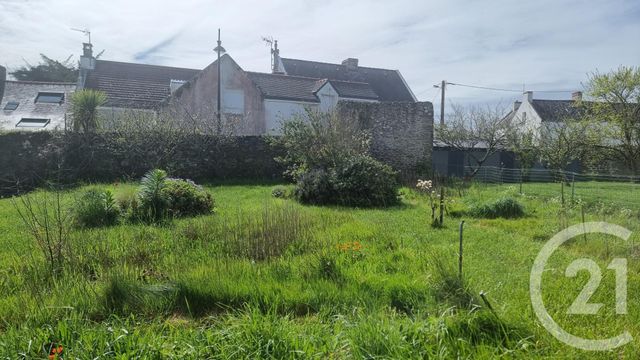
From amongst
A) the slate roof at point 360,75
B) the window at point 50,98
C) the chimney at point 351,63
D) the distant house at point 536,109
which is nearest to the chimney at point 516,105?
the distant house at point 536,109

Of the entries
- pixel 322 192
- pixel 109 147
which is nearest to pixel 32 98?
pixel 109 147

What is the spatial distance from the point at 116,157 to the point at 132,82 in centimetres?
1254

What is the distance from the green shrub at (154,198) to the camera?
841 centimetres

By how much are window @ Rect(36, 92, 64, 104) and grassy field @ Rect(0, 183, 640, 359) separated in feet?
66.0

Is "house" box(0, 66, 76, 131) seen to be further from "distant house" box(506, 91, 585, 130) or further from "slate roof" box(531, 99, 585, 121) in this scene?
"slate roof" box(531, 99, 585, 121)

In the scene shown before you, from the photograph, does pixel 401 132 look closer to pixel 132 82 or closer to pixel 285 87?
pixel 285 87

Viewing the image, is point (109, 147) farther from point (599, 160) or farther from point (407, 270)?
point (599, 160)

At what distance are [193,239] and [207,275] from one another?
198cm

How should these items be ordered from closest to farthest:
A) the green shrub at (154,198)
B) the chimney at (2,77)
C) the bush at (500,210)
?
the green shrub at (154,198) < the bush at (500,210) < the chimney at (2,77)

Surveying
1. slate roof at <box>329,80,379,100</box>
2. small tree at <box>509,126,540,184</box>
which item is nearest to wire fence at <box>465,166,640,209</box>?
small tree at <box>509,126,540,184</box>

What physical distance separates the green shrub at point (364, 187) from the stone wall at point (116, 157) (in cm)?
608

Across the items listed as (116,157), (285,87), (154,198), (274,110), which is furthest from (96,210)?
(285,87)

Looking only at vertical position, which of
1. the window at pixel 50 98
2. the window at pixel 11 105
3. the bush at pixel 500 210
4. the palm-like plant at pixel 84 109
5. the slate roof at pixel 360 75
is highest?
the slate roof at pixel 360 75

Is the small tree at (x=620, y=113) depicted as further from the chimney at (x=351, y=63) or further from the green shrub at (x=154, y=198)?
the chimney at (x=351, y=63)
